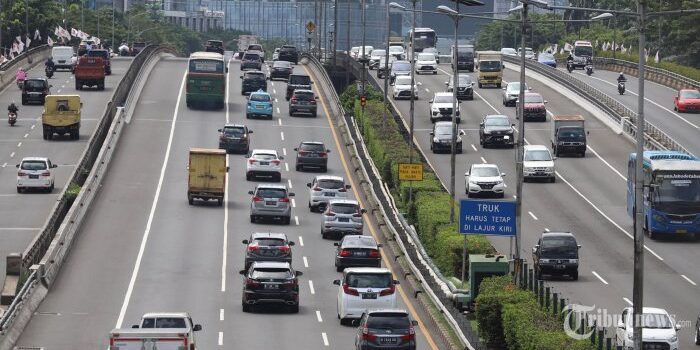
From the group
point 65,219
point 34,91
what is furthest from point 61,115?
point 65,219

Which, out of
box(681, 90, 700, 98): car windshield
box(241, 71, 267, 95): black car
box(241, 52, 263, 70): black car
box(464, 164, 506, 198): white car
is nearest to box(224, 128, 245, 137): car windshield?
box(464, 164, 506, 198): white car

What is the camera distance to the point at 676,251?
201 feet

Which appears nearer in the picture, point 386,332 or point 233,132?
point 386,332

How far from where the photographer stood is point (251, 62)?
127875 mm

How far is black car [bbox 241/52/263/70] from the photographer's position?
128 meters

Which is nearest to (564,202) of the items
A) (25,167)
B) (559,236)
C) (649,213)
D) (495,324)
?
(649,213)

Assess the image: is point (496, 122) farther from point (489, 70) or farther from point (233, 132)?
point (489, 70)

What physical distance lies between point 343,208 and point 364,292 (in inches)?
681

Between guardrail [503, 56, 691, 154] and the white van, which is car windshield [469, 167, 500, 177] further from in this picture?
the white van

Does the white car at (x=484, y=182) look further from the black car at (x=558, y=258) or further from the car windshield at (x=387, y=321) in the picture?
the car windshield at (x=387, y=321)

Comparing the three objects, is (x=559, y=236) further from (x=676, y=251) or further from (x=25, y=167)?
(x=25, y=167)

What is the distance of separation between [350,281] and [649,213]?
21800mm

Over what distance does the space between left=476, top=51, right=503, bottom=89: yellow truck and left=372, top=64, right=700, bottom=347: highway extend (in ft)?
19.5

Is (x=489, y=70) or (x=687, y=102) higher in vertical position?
(x=489, y=70)
